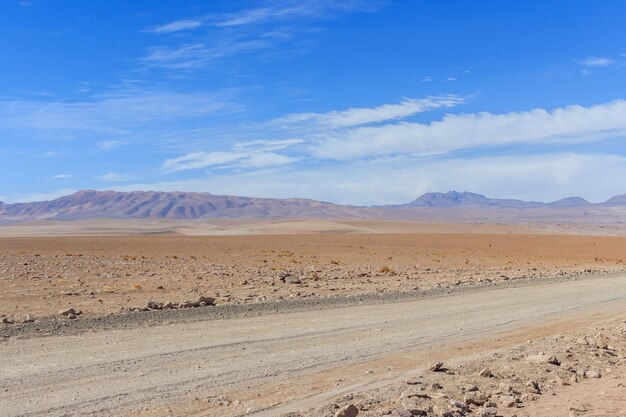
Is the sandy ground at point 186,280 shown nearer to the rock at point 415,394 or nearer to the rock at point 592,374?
the rock at point 415,394

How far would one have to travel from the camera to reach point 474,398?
8.94 meters

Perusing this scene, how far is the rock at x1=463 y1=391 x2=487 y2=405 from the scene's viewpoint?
891 cm

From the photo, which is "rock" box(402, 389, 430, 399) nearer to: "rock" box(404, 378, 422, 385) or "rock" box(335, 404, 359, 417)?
"rock" box(404, 378, 422, 385)

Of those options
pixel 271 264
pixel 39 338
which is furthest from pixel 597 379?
pixel 271 264

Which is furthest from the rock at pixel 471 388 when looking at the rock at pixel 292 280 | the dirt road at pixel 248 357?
the rock at pixel 292 280

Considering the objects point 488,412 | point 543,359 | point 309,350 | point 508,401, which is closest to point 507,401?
point 508,401

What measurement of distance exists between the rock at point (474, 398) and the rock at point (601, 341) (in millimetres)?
4967

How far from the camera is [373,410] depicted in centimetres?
836

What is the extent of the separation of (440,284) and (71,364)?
18.6 m

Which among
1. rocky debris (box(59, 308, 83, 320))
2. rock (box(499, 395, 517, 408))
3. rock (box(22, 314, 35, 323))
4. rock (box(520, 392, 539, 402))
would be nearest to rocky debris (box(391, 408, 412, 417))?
rock (box(499, 395, 517, 408))

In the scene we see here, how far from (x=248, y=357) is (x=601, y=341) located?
681 cm

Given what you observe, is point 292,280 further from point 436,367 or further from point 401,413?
point 401,413

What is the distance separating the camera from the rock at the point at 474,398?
8.91m

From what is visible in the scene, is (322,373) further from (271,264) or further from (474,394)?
(271,264)
